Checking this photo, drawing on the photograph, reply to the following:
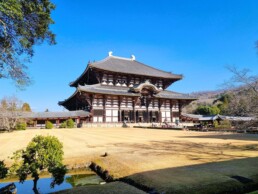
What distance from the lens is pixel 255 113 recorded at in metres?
9.35

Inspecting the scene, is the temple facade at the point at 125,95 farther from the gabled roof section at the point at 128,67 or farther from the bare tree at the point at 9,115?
the bare tree at the point at 9,115

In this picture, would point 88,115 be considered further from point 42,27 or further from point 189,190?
point 189,190

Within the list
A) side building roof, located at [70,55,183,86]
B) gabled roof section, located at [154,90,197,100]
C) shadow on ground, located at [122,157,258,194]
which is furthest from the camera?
gabled roof section, located at [154,90,197,100]

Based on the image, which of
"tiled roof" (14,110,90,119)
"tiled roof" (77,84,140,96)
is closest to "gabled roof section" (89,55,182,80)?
"tiled roof" (77,84,140,96)

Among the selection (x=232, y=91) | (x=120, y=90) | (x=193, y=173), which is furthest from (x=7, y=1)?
(x=120, y=90)

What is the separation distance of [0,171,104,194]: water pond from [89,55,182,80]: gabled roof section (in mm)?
32752

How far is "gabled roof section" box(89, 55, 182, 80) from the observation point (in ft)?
144

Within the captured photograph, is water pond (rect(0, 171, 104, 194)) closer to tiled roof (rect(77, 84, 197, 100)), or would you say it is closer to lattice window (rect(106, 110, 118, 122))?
tiled roof (rect(77, 84, 197, 100))

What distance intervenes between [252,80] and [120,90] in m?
33.6

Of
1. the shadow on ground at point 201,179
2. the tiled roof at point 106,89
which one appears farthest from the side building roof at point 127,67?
the shadow on ground at point 201,179

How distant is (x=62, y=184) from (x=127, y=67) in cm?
4174

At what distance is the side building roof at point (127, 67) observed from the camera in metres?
43.3

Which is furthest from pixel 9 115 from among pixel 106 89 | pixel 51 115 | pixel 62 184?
pixel 62 184

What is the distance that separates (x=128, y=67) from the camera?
161 feet
